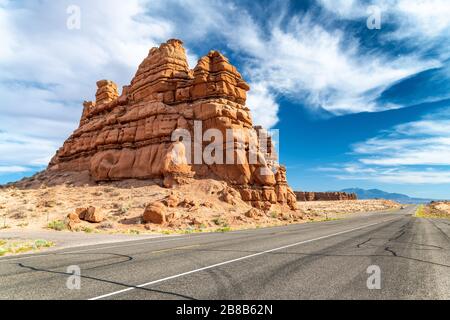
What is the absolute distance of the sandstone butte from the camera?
40125 mm

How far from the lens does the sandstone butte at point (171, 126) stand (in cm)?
4012

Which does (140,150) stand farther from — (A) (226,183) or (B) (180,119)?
(A) (226,183)

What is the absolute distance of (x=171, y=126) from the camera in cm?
4206

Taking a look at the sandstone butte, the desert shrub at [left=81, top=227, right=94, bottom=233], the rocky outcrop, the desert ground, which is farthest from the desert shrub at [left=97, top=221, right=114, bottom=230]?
the rocky outcrop

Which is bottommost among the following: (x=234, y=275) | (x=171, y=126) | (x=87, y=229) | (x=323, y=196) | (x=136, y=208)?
(x=323, y=196)

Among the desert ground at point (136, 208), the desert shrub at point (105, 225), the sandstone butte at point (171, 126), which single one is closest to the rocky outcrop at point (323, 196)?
the sandstone butte at point (171, 126)

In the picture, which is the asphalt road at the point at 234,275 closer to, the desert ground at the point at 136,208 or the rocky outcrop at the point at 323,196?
the desert ground at the point at 136,208

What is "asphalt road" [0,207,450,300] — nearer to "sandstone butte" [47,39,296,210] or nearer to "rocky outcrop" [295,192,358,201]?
"sandstone butte" [47,39,296,210]

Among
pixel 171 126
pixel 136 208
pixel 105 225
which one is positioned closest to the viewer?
pixel 105 225

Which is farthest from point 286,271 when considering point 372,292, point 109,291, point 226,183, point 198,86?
point 198,86

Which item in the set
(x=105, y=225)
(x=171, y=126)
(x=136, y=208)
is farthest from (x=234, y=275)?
(x=171, y=126)

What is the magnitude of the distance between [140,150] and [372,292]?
3989 cm

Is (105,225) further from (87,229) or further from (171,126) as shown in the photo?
(171,126)
